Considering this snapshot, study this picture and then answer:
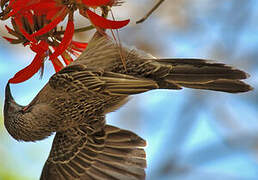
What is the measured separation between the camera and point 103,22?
2.21 meters

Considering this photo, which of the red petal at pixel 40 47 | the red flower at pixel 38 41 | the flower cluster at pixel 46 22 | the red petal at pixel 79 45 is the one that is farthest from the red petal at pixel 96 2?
the red petal at pixel 79 45

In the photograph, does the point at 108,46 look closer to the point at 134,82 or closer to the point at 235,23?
the point at 134,82

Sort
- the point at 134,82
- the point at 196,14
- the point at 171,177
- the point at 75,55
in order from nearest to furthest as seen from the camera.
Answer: the point at 134,82, the point at 75,55, the point at 171,177, the point at 196,14

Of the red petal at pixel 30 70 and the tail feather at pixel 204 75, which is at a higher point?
the tail feather at pixel 204 75

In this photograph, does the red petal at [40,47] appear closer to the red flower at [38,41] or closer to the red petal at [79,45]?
the red flower at [38,41]

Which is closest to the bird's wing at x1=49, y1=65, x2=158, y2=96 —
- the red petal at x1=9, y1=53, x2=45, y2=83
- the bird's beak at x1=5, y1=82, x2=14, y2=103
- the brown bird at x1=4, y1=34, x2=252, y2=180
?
the brown bird at x1=4, y1=34, x2=252, y2=180

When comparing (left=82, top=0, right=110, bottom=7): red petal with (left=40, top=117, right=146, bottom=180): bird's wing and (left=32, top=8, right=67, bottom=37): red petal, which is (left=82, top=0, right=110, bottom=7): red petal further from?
(left=40, top=117, right=146, bottom=180): bird's wing

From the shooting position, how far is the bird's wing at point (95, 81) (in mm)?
2725

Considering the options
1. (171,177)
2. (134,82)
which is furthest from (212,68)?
(171,177)

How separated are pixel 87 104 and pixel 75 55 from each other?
271 millimetres

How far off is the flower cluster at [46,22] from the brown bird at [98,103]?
0.42 m

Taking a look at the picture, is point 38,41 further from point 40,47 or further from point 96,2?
point 96,2

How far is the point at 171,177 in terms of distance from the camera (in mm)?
4395

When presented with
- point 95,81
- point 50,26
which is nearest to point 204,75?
point 95,81
